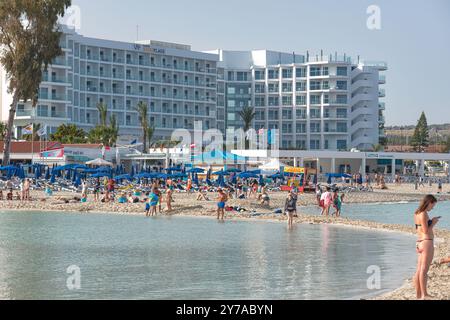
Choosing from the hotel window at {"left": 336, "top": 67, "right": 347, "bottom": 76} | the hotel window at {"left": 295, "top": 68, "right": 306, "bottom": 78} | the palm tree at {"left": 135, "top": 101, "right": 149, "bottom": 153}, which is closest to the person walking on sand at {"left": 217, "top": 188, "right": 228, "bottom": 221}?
the palm tree at {"left": 135, "top": 101, "right": 149, "bottom": 153}

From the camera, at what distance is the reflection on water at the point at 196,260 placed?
16609 millimetres

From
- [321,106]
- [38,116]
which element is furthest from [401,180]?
[38,116]

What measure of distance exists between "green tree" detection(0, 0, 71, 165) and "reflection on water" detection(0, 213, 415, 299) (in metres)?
25.3

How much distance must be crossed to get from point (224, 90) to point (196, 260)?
112 m

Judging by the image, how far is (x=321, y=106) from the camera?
127m

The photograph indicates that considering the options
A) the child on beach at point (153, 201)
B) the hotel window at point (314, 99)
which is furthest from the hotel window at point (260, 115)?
the child on beach at point (153, 201)

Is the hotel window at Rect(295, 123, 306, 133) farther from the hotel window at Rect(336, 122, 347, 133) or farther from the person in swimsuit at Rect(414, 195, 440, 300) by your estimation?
the person in swimsuit at Rect(414, 195, 440, 300)

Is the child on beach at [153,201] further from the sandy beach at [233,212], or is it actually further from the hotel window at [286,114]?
the hotel window at [286,114]

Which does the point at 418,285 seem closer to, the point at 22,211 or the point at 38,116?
the point at 22,211

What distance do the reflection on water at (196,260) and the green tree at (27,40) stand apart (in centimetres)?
2533

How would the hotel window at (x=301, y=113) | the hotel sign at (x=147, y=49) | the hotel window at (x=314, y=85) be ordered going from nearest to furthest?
the hotel sign at (x=147, y=49) → the hotel window at (x=314, y=85) → the hotel window at (x=301, y=113)

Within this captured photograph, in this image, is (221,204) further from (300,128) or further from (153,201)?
(300,128)

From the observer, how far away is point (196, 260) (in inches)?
847

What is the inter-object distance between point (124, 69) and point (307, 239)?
92.4 m
